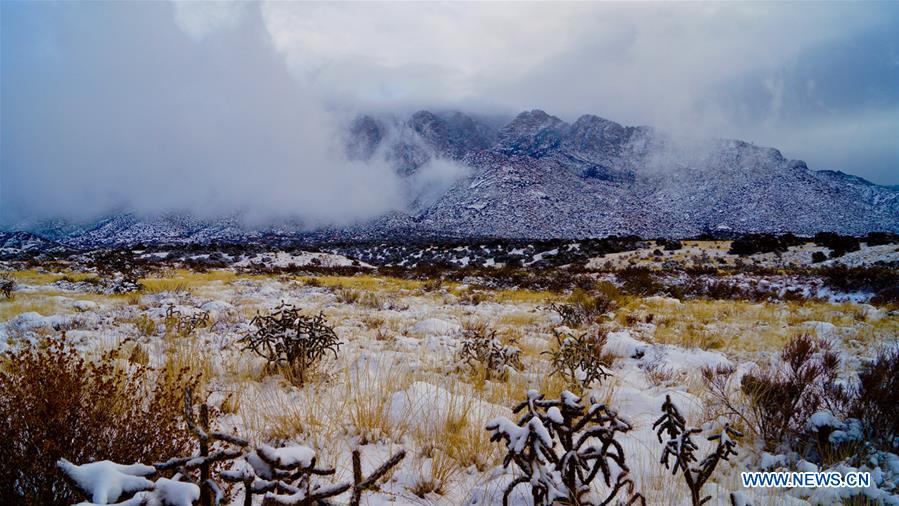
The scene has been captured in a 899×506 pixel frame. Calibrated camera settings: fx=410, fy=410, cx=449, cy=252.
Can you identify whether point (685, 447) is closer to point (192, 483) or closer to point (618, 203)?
point (192, 483)

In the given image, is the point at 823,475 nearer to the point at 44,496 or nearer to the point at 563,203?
the point at 44,496

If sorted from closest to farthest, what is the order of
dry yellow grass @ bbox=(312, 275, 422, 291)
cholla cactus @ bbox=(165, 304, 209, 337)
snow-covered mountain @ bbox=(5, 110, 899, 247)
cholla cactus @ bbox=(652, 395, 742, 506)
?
cholla cactus @ bbox=(652, 395, 742, 506) < cholla cactus @ bbox=(165, 304, 209, 337) < dry yellow grass @ bbox=(312, 275, 422, 291) < snow-covered mountain @ bbox=(5, 110, 899, 247)

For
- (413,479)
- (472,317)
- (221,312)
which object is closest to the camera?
(413,479)

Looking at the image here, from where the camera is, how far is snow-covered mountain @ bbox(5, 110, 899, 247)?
10288cm

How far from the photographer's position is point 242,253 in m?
40.4

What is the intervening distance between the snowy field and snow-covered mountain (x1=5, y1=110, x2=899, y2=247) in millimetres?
92327

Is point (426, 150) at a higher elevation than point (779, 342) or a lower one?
higher

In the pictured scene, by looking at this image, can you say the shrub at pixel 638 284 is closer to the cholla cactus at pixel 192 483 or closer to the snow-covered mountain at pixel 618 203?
the cholla cactus at pixel 192 483

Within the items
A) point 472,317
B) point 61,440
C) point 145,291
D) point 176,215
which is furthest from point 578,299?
point 176,215


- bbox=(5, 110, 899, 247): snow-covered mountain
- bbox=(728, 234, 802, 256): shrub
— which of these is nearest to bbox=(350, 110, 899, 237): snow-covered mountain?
bbox=(5, 110, 899, 247): snow-covered mountain

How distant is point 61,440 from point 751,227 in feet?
410

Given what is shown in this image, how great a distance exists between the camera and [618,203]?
123 meters

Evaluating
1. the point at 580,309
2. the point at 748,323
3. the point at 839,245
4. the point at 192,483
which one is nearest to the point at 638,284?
the point at 580,309

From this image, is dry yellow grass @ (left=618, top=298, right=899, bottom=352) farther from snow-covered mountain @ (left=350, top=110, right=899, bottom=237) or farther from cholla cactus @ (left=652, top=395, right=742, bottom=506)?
snow-covered mountain @ (left=350, top=110, right=899, bottom=237)
